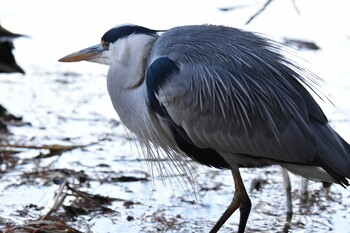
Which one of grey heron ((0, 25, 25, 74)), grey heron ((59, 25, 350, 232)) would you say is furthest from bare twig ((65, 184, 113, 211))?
grey heron ((0, 25, 25, 74))

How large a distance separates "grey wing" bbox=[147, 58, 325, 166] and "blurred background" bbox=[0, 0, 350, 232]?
415 mm

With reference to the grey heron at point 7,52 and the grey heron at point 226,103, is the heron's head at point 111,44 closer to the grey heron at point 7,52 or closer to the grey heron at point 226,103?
the grey heron at point 226,103

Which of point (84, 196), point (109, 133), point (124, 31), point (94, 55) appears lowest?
point (109, 133)

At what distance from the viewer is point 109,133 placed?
7.21 meters

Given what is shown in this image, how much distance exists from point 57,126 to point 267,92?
2.67m

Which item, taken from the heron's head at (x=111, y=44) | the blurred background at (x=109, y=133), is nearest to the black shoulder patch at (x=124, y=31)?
the heron's head at (x=111, y=44)

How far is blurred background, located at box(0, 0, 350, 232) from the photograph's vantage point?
5.73 m

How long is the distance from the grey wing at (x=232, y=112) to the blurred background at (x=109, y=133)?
0.42 metres

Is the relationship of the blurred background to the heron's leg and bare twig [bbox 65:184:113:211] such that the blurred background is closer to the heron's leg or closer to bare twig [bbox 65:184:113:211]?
bare twig [bbox 65:184:113:211]

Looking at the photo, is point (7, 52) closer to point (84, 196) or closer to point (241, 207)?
point (84, 196)

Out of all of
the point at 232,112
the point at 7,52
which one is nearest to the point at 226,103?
the point at 232,112

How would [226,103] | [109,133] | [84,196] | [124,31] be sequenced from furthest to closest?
[109,133] < [84,196] < [124,31] < [226,103]

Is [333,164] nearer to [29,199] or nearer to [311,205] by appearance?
[311,205]

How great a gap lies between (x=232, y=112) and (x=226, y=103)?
0.05 meters
